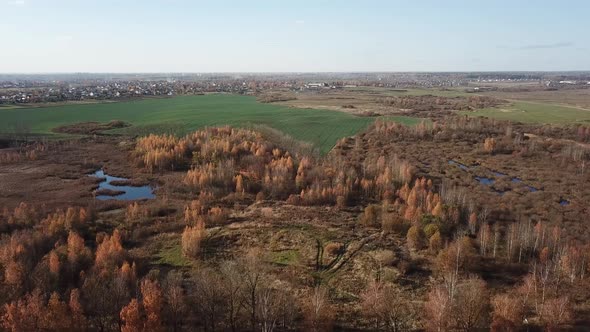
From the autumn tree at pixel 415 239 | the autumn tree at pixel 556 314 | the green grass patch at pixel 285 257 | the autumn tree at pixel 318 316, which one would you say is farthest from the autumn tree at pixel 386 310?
the autumn tree at pixel 415 239

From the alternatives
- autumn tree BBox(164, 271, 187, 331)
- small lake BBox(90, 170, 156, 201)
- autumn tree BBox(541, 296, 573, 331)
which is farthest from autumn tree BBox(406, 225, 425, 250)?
small lake BBox(90, 170, 156, 201)

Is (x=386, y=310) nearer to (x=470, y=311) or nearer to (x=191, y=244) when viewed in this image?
(x=470, y=311)

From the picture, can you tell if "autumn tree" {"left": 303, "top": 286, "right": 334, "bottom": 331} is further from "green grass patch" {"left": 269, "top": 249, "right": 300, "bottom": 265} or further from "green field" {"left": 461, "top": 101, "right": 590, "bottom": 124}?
"green field" {"left": 461, "top": 101, "right": 590, "bottom": 124}

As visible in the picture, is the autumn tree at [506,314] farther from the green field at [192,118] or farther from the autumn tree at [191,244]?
the green field at [192,118]

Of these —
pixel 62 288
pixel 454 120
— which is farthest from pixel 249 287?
pixel 454 120

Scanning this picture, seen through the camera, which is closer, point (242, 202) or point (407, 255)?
point (407, 255)

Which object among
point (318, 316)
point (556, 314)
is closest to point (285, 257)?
point (318, 316)

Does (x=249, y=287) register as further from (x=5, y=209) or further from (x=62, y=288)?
(x=5, y=209)

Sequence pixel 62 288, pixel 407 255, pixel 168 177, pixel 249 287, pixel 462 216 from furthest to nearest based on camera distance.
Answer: pixel 168 177
pixel 462 216
pixel 407 255
pixel 62 288
pixel 249 287
